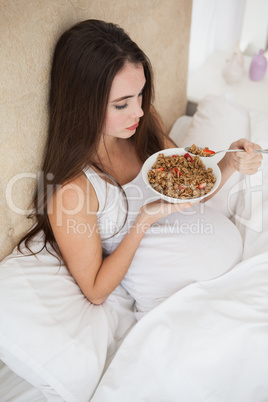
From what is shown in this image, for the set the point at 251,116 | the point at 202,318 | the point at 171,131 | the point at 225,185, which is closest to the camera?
the point at 202,318

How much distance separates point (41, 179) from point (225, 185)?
32.5 inches

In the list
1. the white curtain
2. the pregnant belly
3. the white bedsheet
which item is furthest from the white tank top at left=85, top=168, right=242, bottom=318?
the white curtain

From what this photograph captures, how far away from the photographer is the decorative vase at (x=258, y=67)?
97.5 inches

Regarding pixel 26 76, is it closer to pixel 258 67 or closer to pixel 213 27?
pixel 258 67

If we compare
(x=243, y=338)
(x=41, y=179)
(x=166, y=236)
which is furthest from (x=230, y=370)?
(x=41, y=179)

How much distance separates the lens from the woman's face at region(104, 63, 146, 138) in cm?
104

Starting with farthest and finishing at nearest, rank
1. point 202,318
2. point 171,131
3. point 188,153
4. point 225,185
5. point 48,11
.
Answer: point 171,131
point 225,185
point 188,153
point 202,318
point 48,11

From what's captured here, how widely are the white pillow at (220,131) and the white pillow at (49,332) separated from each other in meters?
0.75

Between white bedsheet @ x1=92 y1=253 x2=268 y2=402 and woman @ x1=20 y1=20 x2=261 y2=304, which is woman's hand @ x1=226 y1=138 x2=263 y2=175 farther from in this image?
white bedsheet @ x1=92 y1=253 x2=268 y2=402

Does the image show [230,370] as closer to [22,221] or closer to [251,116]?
[22,221]

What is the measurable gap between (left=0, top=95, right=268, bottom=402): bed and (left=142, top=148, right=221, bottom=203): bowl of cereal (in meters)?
0.33

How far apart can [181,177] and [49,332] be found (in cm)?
61

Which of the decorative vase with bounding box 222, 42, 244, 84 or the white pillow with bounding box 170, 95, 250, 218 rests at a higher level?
the decorative vase with bounding box 222, 42, 244, 84

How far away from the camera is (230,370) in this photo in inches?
40.4
